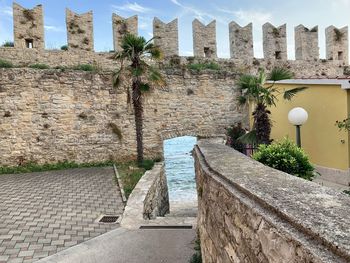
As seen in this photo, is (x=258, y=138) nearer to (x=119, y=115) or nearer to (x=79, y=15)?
(x=119, y=115)

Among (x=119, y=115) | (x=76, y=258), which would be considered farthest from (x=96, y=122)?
(x=76, y=258)

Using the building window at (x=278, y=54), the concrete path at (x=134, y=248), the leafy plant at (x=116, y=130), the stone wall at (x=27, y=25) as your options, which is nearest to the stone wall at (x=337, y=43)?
the building window at (x=278, y=54)

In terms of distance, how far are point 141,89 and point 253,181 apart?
10.1 m

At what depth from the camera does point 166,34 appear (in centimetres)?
1742

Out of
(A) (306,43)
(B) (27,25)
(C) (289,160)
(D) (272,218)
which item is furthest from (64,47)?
(D) (272,218)

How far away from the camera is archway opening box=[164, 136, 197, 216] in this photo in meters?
13.7

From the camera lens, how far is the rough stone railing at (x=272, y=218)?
1750mm

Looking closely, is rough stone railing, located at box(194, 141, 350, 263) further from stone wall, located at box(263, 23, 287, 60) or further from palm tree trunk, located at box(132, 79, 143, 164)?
stone wall, located at box(263, 23, 287, 60)

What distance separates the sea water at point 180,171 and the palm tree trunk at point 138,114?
10.8 feet

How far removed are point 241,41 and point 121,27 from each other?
650 centimetres

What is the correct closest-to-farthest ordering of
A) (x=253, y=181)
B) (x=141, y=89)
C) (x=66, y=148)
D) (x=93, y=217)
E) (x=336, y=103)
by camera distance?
1. (x=253, y=181)
2. (x=93, y=217)
3. (x=336, y=103)
4. (x=141, y=89)
5. (x=66, y=148)

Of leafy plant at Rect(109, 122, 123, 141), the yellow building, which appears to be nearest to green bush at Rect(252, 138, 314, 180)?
the yellow building

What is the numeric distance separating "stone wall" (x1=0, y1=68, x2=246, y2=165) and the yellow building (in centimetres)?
443

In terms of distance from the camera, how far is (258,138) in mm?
10703
